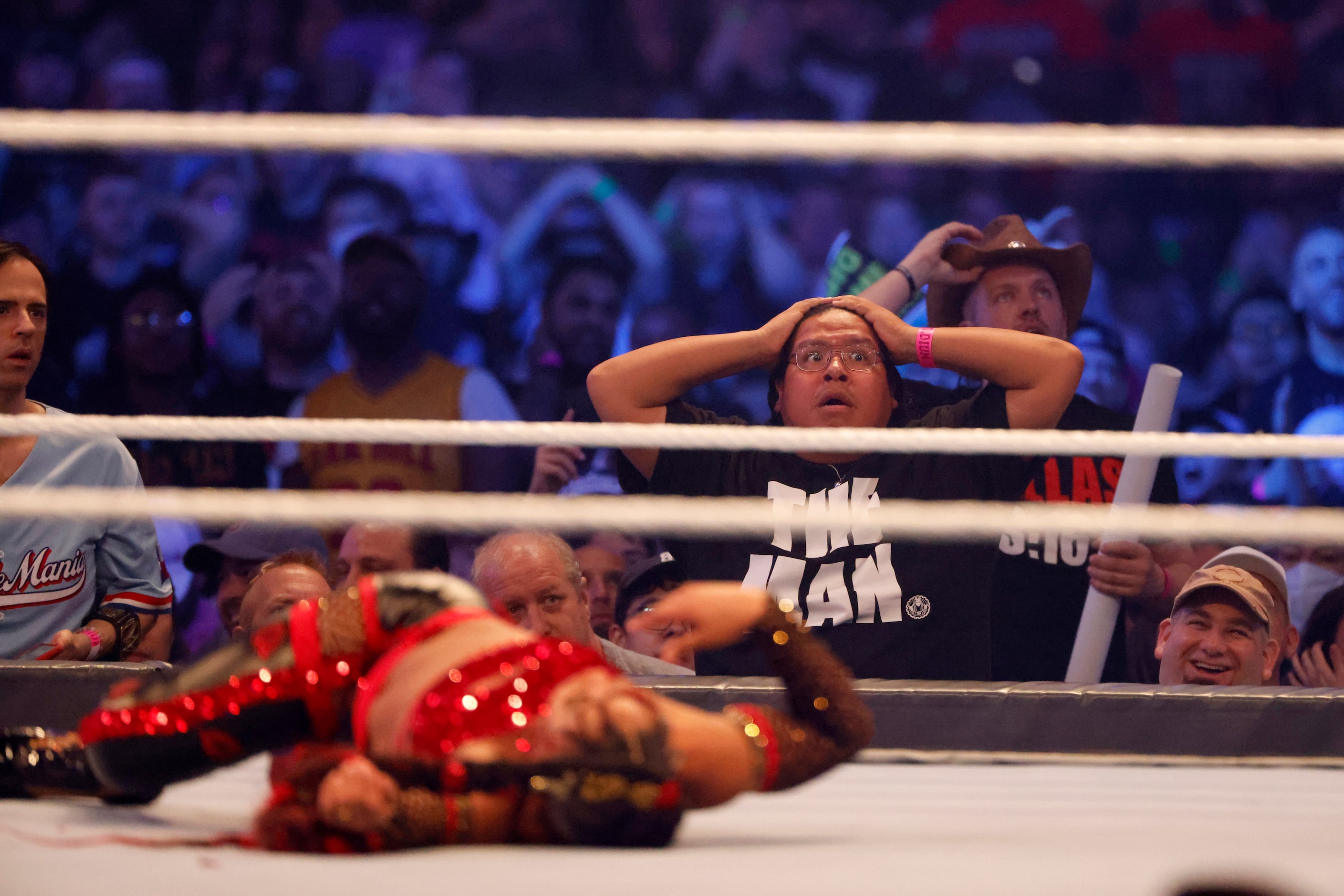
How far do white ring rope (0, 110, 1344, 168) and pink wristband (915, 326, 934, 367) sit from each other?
0.64 metres

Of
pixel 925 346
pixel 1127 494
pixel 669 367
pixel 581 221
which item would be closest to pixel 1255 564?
pixel 1127 494

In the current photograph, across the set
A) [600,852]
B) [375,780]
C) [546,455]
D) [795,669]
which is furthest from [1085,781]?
[546,455]

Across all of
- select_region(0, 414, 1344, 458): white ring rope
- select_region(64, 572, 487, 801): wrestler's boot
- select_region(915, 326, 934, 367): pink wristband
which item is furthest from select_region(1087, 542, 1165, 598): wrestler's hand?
select_region(64, 572, 487, 801): wrestler's boot

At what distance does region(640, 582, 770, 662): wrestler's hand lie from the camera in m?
0.85

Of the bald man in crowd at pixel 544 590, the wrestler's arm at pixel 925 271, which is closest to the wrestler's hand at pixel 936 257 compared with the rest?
the wrestler's arm at pixel 925 271

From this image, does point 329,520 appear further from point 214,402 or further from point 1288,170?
point 1288,170

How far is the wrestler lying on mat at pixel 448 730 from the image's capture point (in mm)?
734

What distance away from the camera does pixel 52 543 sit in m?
1.46

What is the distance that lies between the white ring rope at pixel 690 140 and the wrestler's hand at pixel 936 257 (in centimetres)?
96

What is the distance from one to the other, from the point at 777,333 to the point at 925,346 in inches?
7.6

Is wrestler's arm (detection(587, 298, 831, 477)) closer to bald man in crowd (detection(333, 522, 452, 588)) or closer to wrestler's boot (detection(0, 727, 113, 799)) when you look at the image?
bald man in crowd (detection(333, 522, 452, 588))

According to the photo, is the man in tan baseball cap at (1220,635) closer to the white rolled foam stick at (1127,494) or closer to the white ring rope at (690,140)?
the white rolled foam stick at (1127,494)

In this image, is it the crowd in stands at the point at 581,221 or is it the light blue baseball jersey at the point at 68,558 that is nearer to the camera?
the light blue baseball jersey at the point at 68,558

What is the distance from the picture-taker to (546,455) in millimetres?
1966
